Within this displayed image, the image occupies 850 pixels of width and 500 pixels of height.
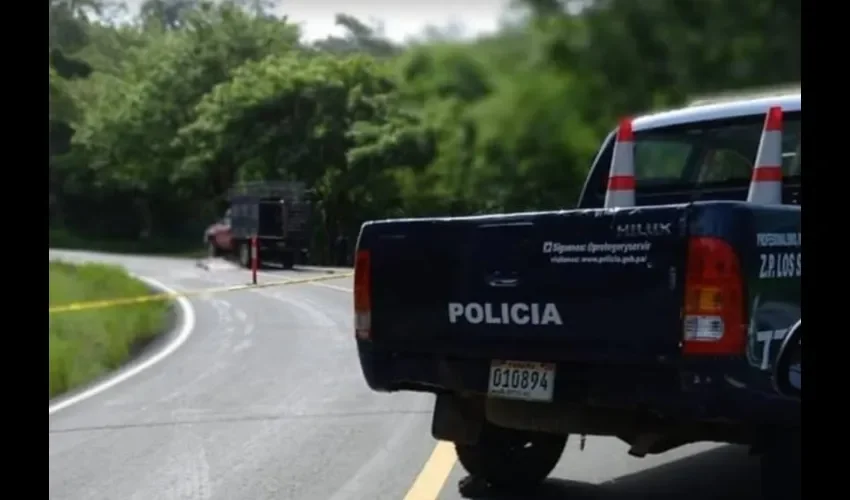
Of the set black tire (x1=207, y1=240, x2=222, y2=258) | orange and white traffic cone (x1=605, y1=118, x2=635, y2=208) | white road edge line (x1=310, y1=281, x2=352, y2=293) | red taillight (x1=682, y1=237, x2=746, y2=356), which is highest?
orange and white traffic cone (x1=605, y1=118, x2=635, y2=208)

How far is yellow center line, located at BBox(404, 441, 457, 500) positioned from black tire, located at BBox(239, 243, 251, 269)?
19649 millimetres

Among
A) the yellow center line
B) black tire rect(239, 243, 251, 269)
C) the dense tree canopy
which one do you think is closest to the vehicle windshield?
the dense tree canopy

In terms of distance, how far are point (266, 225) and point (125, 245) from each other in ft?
81.8

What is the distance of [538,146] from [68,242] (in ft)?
155

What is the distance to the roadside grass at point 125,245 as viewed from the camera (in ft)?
144

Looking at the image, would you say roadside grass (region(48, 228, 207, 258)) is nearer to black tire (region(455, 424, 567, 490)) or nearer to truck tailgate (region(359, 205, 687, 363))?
black tire (region(455, 424, 567, 490))

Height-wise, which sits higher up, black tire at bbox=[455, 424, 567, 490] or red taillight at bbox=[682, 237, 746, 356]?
red taillight at bbox=[682, 237, 746, 356]

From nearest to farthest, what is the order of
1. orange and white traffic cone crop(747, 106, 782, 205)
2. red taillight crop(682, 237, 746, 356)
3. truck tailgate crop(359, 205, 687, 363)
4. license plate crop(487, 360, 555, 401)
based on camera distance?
red taillight crop(682, 237, 746, 356), truck tailgate crop(359, 205, 687, 363), license plate crop(487, 360, 555, 401), orange and white traffic cone crop(747, 106, 782, 205)

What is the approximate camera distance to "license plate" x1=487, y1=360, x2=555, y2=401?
5617 millimetres

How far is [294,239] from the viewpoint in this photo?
843 inches

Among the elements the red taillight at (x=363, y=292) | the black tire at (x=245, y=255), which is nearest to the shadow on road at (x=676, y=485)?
the red taillight at (x=363, y=292)

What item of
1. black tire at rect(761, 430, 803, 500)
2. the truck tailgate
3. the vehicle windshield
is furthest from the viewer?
the vehicle windshield

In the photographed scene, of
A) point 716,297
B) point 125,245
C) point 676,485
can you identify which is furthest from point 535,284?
point 125,245
